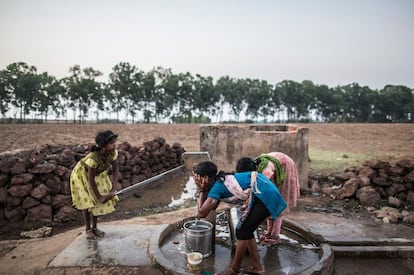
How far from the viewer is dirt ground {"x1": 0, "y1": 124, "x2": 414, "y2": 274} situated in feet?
13.7

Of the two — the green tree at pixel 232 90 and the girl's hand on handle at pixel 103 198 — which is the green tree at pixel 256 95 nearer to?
the green tree at pixel 232 90

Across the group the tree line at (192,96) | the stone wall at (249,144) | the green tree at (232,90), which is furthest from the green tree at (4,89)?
the stone wall at (249,144)

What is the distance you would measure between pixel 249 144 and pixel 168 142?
14705 millimetres

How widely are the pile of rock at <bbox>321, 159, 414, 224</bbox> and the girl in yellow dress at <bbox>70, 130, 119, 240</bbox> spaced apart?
18.8 ft

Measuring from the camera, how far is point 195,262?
350 cm

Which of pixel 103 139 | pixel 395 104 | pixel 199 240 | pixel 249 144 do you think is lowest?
pixel 199 240

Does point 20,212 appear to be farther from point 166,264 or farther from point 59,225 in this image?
point 166,264

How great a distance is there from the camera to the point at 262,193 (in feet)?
10.8

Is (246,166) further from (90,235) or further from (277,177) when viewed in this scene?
(90,235)

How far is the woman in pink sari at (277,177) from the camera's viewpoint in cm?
411

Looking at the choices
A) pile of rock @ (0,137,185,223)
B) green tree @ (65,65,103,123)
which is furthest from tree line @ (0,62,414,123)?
pile of rock @ (0,137,185,223)

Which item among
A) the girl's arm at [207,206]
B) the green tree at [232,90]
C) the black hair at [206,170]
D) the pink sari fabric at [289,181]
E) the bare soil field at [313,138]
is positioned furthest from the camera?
the green tree at [232,90]

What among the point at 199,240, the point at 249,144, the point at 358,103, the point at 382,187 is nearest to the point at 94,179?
the point at 199,240

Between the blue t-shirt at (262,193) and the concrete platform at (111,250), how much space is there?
1.32 meters
